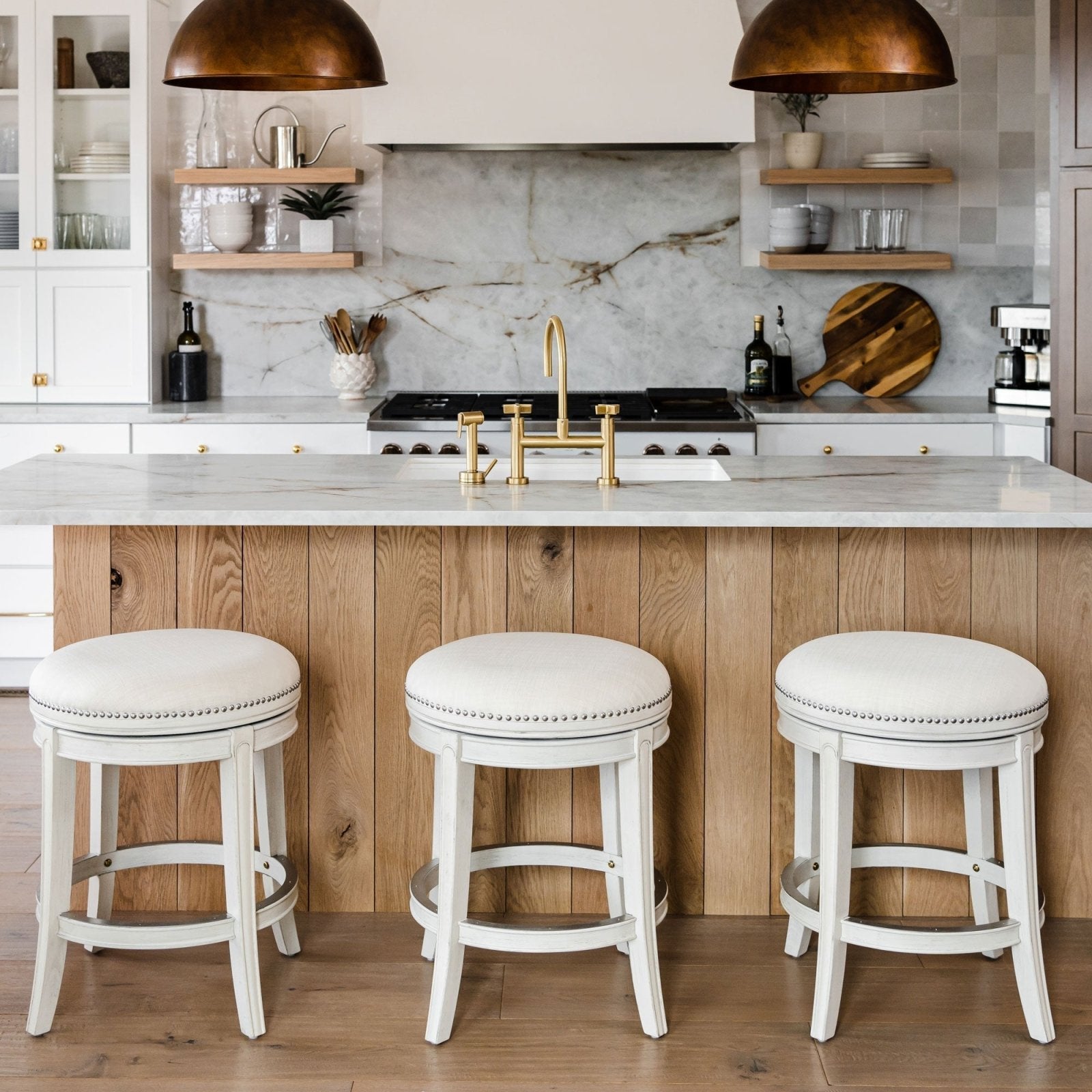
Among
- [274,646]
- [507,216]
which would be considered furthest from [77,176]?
[274,646]

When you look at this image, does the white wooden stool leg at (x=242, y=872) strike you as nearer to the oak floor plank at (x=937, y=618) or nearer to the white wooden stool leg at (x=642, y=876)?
the white wooden stool leg at (x=642, y=876)

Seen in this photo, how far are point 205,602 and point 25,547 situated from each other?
1.99 meters

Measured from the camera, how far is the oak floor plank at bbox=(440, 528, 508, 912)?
2.65m

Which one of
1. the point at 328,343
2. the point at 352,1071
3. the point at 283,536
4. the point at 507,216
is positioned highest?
the point at 507,216

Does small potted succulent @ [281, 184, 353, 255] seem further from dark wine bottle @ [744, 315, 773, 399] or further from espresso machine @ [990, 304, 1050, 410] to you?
espresso machine @ [990, 304, 1050, 410]

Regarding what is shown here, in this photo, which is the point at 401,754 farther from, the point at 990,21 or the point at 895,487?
the point at 990,21

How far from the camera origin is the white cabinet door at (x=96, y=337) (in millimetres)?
4527

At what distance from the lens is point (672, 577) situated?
265cm

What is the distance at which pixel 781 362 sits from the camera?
4.82 metres

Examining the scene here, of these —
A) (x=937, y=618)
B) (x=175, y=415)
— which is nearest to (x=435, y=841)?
(x=937, y=618)

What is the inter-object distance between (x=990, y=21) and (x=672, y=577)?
121 inches

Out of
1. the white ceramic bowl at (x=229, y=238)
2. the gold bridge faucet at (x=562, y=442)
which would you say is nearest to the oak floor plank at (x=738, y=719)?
the gold bridge faucet at (x=562, y=442)

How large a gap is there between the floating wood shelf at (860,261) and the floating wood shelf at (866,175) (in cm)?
24

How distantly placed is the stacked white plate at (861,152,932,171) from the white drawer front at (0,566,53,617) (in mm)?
3101
